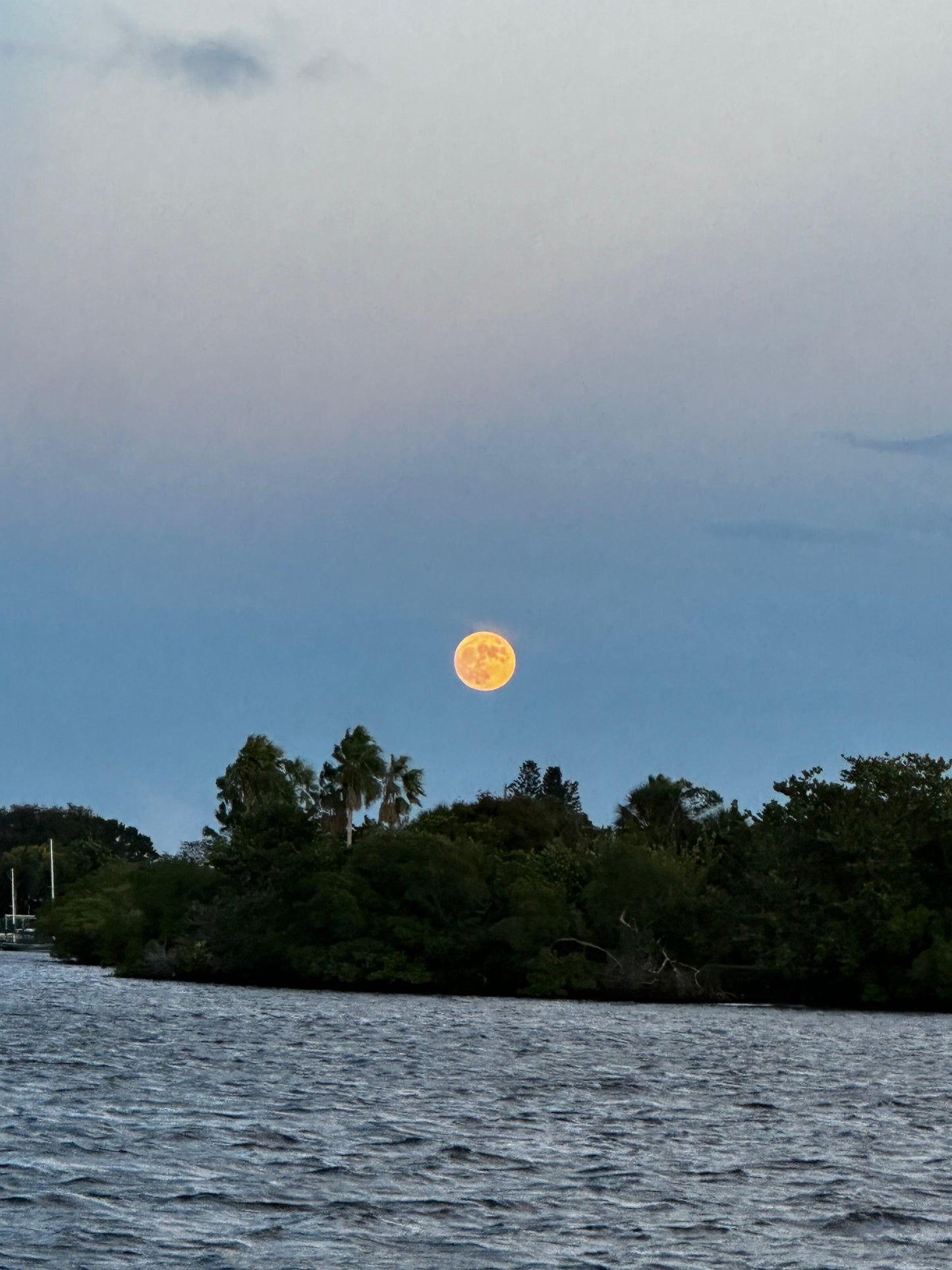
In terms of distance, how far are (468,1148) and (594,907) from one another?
62.4 meters

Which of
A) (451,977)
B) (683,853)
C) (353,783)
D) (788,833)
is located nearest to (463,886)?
(451,977)

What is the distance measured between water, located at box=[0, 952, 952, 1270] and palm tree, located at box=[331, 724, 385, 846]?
64089 millimetres

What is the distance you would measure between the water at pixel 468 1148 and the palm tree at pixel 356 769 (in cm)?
6409

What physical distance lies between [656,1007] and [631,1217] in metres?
63.4

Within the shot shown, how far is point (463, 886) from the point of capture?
100 meters

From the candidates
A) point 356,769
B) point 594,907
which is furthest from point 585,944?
point 356,769

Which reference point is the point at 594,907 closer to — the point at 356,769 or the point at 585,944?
the point at 585,944

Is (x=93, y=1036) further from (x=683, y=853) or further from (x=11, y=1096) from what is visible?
(x=683, y=853)

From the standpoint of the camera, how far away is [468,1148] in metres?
35.0

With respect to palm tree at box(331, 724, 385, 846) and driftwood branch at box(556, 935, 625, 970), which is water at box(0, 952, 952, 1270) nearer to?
driftwood branch at box(556, 935, 625, 970)

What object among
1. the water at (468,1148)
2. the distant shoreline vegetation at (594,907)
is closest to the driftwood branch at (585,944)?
the distant shoreline vegetation at (594,907)

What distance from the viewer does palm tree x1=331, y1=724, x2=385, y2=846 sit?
438 ft

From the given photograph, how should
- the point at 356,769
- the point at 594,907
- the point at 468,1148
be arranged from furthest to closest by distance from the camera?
the point at 356,769, the point at 594,907, the point at 468,1148

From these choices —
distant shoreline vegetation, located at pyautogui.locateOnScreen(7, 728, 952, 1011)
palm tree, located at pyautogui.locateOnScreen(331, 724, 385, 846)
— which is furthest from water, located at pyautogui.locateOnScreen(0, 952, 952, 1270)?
palm tree, located at pyautogui.locateOnScreen(331, 724, 385, 846)
